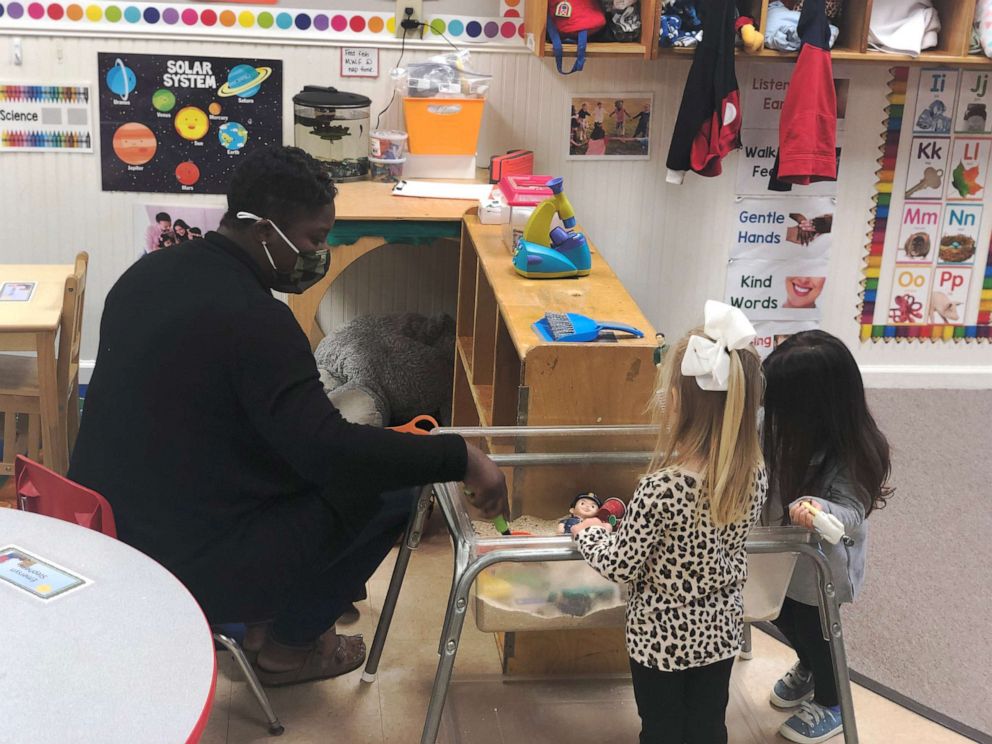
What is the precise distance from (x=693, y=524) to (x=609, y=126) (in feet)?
7.72

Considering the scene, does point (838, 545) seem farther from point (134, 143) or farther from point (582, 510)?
point (134, 143)

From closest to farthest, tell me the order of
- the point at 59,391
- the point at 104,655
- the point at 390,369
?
1. the point at 104,655
2. the point at 59,391
3. the point at 390,369

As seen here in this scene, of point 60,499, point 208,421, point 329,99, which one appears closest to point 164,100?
point 329,99

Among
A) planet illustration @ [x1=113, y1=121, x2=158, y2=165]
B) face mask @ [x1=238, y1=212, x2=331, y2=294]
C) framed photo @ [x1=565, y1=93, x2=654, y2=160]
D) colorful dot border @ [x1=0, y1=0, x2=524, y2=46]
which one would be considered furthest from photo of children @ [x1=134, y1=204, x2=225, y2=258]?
face mask @ [x1=238, y1=212, x2=331, y2=294]

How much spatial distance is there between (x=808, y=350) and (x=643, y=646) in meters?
0.61

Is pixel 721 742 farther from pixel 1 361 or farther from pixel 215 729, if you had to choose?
pixel 1 361

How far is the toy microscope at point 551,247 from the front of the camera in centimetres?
283

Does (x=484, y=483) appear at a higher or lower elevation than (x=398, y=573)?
higher

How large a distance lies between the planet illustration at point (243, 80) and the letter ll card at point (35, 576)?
2445mm

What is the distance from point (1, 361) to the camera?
3336mm

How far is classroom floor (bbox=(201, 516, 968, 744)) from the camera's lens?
2.40 m

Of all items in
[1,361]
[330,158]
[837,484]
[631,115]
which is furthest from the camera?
[631,115]

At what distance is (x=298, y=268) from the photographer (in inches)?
91.4

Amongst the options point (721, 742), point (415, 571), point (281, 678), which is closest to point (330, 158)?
point (415, 571)
